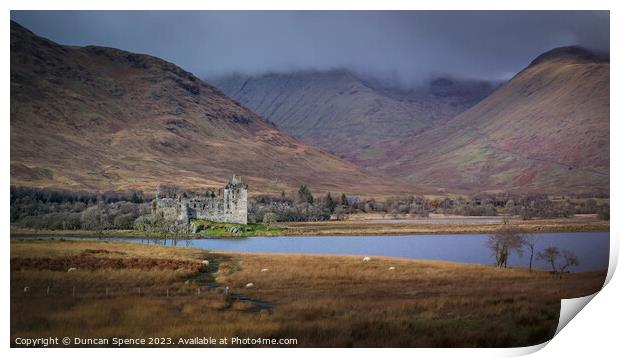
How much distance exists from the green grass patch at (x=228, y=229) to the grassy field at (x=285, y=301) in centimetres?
3352

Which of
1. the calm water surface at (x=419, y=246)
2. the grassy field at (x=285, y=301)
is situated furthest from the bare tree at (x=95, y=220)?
the grassy field at (x=285, y=301)

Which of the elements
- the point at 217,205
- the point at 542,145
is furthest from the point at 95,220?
the point at 542,145

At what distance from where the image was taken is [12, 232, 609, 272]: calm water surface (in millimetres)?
32312

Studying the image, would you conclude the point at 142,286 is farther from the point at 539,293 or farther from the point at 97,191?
the point at 97,191

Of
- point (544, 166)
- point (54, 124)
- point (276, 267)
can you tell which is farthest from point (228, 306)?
point (544, 166)

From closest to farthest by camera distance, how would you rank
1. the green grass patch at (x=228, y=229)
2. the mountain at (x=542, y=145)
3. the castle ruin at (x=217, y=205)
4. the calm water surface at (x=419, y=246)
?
1. the calm water surface at (x=419, y=246)
2. the green grass patch at (x=228, y=229)
3. the castle ruin at (x=217, y=205)
4. the mountain at (x=542, y=145)

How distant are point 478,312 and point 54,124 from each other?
116513 millimetres

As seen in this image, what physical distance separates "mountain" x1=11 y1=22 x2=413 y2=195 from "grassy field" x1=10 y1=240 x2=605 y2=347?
6069 centimetres

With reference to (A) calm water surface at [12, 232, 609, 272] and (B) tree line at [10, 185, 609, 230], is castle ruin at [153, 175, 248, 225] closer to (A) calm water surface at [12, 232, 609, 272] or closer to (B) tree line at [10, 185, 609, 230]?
(B) tree line at [10, 185, 609, 230]

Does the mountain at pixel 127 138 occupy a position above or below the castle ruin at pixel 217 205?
above

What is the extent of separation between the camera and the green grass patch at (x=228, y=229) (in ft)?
194

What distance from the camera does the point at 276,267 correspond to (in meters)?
→ 25.6

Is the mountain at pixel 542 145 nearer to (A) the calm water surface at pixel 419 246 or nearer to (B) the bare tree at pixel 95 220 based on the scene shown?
(A) the calm water surface at pixel 419 246

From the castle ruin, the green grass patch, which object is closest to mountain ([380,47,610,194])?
the castle ruin
